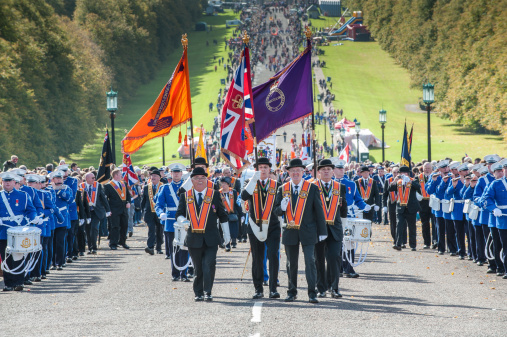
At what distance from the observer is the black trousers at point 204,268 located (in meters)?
13.0

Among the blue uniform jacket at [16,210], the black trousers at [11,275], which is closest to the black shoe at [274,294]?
the black trousers at [11,275]

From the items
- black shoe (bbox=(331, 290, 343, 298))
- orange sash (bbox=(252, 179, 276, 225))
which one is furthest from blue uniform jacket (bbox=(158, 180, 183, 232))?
black shoe (bbox=(331, 290, 343, 298))

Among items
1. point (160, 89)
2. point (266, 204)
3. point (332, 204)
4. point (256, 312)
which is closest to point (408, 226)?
point (332, 204)

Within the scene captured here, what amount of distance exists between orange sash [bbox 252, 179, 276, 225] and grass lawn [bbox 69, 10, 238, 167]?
5303 cm

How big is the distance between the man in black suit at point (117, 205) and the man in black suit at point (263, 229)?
9.78 m

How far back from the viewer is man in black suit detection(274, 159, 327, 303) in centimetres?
1284

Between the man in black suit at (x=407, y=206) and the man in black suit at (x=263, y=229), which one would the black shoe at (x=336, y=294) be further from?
the man in black suit at (x=407, y=206)

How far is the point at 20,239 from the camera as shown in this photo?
1483 centimetres

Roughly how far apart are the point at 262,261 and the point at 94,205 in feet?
32.0

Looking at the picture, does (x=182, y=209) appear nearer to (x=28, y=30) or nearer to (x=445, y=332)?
(x=445, y=332)

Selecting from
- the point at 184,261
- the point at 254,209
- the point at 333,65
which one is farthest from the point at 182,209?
the point at 333,65

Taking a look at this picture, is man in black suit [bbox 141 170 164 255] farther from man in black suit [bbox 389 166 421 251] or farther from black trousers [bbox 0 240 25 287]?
man in black suit [bbox 389 166 421 251]

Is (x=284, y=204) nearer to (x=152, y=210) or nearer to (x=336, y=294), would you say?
(x=336, y=294)

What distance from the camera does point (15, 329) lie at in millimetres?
11008
